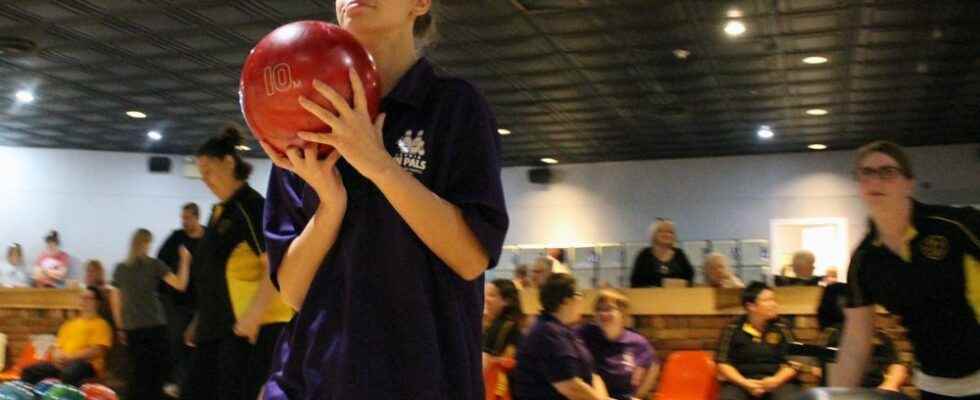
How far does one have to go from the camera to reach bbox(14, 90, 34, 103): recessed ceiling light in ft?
50.3

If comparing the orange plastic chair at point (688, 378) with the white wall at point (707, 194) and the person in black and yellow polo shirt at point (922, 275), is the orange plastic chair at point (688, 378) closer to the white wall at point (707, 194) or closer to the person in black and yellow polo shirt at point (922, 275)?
the person in black and yellow polo shirt at point (922, 275)

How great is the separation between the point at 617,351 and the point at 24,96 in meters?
12.2

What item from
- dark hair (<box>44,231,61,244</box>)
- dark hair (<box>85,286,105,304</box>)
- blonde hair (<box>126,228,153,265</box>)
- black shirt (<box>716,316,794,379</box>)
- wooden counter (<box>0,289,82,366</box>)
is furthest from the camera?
dark hair (<box>44,231,61,244</box>)

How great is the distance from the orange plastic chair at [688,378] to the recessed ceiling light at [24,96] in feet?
38.0

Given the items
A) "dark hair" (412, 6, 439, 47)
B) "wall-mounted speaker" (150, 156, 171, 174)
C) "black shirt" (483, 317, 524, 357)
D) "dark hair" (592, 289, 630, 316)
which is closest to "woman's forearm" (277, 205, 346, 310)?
"dark hair" (412, 6, 439, 47)

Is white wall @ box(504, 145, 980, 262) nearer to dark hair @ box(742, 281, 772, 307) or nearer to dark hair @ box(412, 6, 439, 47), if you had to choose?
dark hair @ box(742, 281, 772, 307)

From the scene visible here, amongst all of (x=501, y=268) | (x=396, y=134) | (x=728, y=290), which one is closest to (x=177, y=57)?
(x=728, y=290)

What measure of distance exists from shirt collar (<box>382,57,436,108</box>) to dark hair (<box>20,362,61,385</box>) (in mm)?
8520

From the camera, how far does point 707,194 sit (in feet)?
71.6

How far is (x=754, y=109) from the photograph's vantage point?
1627cm

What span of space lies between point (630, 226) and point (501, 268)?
3.19 meters

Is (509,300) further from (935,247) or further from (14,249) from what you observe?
(14,249)

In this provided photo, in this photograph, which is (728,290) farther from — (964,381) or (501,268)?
(501,268)

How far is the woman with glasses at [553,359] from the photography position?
6.11m
